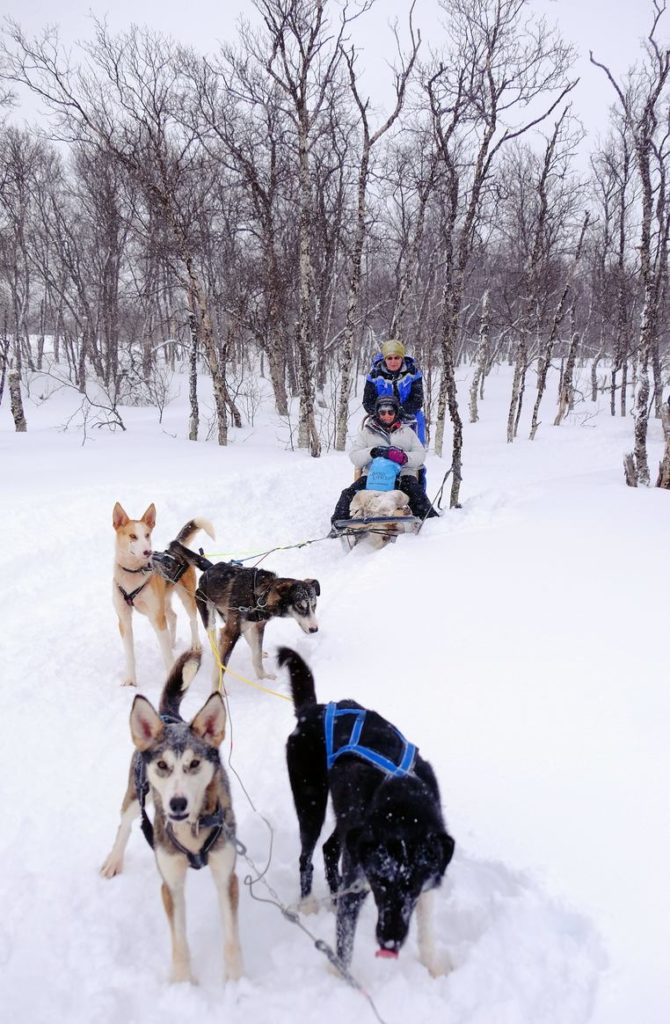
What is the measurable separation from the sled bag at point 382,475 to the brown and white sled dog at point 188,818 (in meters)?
5.36

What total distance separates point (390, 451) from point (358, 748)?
5555mm

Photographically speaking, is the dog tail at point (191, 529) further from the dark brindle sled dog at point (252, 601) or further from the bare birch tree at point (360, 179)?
the bare birch tree at point (360, 179)

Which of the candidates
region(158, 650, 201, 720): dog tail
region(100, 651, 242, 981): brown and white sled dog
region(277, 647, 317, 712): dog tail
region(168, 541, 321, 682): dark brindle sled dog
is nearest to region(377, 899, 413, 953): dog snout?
region(100, 651, 242, 981): brown and white sled dog

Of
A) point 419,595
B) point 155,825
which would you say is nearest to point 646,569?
point 419,595

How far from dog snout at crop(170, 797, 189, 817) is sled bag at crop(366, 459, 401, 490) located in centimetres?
563

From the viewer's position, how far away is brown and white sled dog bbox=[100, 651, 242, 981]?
6.94 feet

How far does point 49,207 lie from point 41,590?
25.2 meters

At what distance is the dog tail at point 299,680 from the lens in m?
2.74

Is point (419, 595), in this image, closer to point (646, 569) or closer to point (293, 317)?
point (646, 569)

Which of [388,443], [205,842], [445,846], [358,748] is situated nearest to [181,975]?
[205,842]

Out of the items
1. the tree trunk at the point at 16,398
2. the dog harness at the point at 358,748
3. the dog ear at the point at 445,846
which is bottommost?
the dog ear at the point at 445,846

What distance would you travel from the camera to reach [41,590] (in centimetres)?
595

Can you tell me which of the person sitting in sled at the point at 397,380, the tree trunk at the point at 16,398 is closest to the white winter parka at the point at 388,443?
the person sitting in sled at the point at 397,380

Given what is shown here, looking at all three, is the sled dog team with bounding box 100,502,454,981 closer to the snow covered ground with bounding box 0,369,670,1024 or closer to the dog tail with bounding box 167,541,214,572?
the snow covered ground with bounding box 0,369,670,1024
